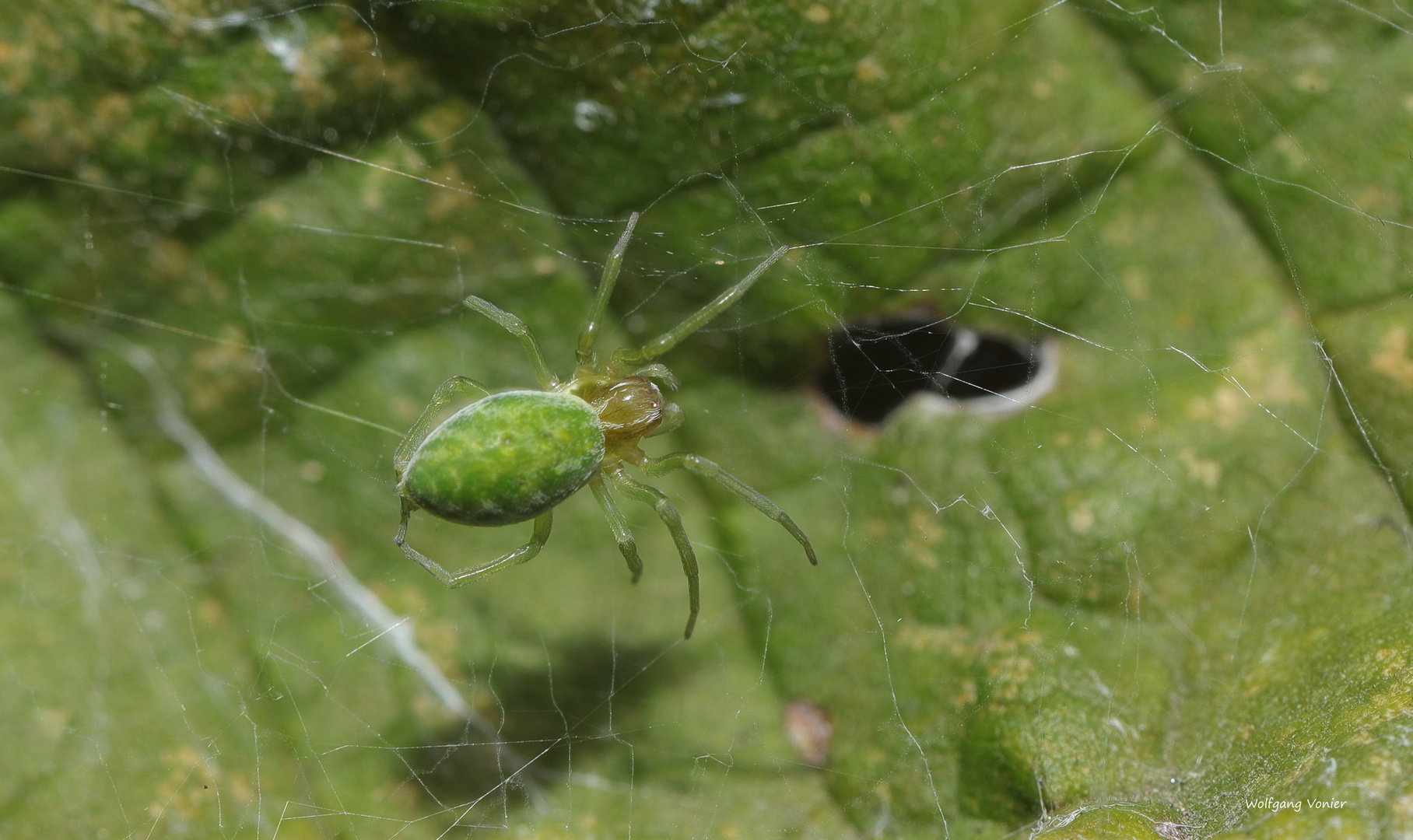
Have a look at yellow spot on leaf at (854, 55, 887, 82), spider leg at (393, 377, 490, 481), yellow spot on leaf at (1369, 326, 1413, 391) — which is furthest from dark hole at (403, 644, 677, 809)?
yellow spot on leaf at (1369, 326, 1413, 391)

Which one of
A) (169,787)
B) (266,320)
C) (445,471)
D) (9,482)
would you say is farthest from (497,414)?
(9,482)

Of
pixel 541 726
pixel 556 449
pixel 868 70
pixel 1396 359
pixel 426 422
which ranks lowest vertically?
pixel 541 726

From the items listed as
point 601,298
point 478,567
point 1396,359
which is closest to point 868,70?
point 601,298

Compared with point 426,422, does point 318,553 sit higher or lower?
lower

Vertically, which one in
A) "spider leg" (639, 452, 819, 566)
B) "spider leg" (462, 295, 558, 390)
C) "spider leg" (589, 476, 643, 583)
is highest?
"spider leg" (462, 295, 558, 390)

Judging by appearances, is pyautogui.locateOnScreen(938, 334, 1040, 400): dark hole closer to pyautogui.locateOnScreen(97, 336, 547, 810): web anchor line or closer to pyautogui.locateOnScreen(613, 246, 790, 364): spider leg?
pyautogui.locateOnScreen(613, 246, 790, 364): spider leg

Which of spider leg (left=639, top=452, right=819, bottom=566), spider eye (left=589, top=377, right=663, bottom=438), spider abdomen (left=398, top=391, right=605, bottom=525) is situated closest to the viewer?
spider abdomen (left=398, top=391, right=605, bottom=525)

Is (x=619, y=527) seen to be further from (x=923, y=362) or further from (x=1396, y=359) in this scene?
(x=1396, y=359)

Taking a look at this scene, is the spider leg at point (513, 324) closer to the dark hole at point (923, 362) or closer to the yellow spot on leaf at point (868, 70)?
the dark hole at point (923, 362)

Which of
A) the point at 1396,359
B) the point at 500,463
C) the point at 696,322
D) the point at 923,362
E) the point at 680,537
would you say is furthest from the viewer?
the point at 680,537
